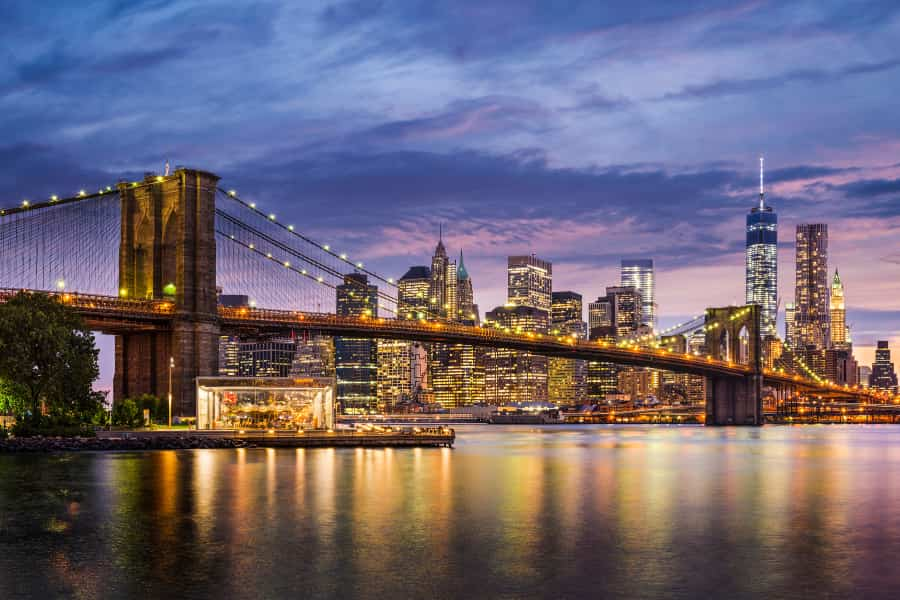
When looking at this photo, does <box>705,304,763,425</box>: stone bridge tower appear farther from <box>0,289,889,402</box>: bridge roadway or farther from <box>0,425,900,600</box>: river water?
<box>0,425,900,600</box>: river water

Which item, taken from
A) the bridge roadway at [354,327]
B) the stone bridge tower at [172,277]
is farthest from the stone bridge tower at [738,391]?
the stone bridge tower at [172,277]

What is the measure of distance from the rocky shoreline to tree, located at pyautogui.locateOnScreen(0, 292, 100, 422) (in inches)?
121

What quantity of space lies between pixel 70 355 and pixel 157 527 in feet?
136

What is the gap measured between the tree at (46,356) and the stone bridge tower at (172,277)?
997 cm

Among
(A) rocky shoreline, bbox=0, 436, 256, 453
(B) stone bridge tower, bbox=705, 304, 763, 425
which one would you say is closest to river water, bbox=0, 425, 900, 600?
(A) rocky shoreline, bbox=0, 436, 256, 453

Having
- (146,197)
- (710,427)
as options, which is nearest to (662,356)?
(710,427)

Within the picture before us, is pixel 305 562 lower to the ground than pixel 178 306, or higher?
lower

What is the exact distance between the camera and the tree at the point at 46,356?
212 feet

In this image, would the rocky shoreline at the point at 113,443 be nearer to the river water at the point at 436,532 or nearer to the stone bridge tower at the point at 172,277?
the river water at the point at 436,532

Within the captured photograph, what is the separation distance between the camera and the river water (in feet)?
69.2

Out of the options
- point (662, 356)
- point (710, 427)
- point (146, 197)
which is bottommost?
point (710, 427)

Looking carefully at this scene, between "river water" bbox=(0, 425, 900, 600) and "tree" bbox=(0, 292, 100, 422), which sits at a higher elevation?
"tree" bbox=(0, 292, 100, 422)

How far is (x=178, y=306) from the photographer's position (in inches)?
3214

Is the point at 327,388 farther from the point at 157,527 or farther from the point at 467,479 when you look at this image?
the point at 157,527
